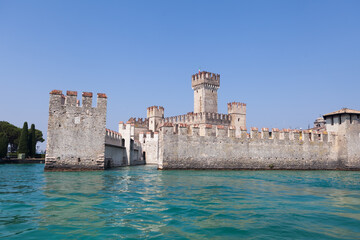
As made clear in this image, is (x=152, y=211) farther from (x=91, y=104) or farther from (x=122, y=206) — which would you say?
(x=91, y=104)

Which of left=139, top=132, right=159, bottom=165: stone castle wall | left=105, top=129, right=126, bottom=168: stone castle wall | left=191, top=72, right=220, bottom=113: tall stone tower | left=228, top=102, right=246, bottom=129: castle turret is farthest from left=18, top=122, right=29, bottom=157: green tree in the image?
left=228, top=102, right=246, bottom=129: castle turret

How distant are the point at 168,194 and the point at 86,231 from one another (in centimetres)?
497

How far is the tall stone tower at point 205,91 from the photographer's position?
49.5 metres

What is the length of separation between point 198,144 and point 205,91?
87.3 feet

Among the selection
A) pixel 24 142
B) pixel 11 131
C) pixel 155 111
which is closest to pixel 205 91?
pixel 155 111

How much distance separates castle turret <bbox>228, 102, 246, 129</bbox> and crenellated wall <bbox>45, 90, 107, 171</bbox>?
31230 mm

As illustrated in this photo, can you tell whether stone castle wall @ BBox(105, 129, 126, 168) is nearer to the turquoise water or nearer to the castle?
the castle

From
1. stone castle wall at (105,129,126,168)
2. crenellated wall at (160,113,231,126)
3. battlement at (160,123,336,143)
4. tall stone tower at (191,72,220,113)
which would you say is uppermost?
tall stone tower at (191,72,220,113)

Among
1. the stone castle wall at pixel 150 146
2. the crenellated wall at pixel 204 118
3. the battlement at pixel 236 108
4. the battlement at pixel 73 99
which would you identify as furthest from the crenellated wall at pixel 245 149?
the battlement at pixel 236 108

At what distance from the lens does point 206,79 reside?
4962 cm

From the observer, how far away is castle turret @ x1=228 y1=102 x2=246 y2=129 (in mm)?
48844

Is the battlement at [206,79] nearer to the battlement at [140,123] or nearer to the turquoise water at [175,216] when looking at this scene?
the battlement at [140,123]

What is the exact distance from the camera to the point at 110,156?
2575cm

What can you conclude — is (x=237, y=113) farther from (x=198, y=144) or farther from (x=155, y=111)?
(x=198, y=144)
